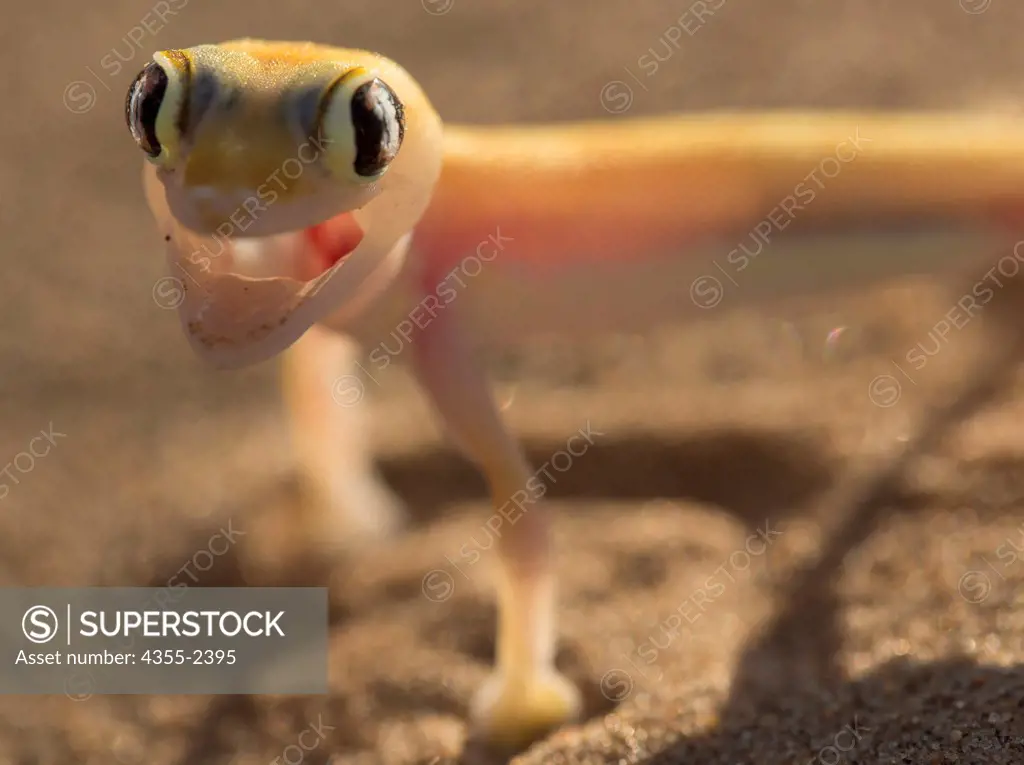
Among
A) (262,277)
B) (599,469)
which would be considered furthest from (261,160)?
(599,469)

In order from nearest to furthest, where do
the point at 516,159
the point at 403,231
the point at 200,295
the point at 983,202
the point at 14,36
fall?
the point at 200,295 < the point at 403,231 < the point at 516,159 < the point at 983,202 < the point at 14,36

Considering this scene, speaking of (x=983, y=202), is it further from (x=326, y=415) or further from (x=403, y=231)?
(x=326, y=415)

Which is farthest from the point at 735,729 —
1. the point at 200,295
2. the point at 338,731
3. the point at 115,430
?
the point at 115,430

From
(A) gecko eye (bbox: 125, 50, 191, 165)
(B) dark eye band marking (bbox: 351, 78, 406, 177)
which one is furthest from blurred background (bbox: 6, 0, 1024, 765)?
(A) gecko eye (bbox: 125, 50, 191, 165)

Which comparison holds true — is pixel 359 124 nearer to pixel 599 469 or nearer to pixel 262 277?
pixel 262 277

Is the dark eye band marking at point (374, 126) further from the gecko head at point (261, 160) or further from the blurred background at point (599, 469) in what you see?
the blurred background at point (599, 469)

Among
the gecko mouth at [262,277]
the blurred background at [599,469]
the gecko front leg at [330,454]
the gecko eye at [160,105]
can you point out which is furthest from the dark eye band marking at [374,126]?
the gecko front leg at [330,454]
